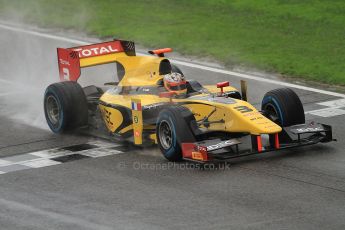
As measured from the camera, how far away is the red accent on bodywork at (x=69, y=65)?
19062mm

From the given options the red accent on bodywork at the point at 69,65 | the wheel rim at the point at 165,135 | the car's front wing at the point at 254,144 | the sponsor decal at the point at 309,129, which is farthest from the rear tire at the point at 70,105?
the sponsor decal at the point at 309,129

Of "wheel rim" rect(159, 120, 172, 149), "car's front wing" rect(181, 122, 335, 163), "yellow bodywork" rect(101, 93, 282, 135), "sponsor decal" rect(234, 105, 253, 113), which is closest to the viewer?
"car's front wing" rect(181, 122, 335, 163)

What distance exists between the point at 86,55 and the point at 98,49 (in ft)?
0.94

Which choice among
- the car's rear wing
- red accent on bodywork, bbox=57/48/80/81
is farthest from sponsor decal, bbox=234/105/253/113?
red accent on bodywork, bbox=57/48/80/81

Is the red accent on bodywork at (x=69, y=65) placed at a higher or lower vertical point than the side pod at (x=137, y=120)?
higher

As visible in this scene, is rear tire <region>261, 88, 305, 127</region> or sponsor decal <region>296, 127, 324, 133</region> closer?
sponsor decal <region>296, 127, 324, 133</region>

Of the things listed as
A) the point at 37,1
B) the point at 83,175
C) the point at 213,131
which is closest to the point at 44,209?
the point at 83,175

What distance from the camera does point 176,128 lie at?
16078mm

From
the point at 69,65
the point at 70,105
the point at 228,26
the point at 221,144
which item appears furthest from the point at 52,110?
the point at 228,26

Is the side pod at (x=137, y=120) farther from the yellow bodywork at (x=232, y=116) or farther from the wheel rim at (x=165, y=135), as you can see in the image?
the wheel rim at (x=165, y=135)

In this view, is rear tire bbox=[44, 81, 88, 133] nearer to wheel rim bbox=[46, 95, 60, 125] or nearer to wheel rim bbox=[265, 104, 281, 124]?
wheel rim bbox=[46, 95, 60, 125]

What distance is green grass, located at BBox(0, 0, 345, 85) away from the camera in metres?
24.6

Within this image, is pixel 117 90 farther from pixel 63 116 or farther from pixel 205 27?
pixel 205 27

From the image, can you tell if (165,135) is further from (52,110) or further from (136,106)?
(52,110)
